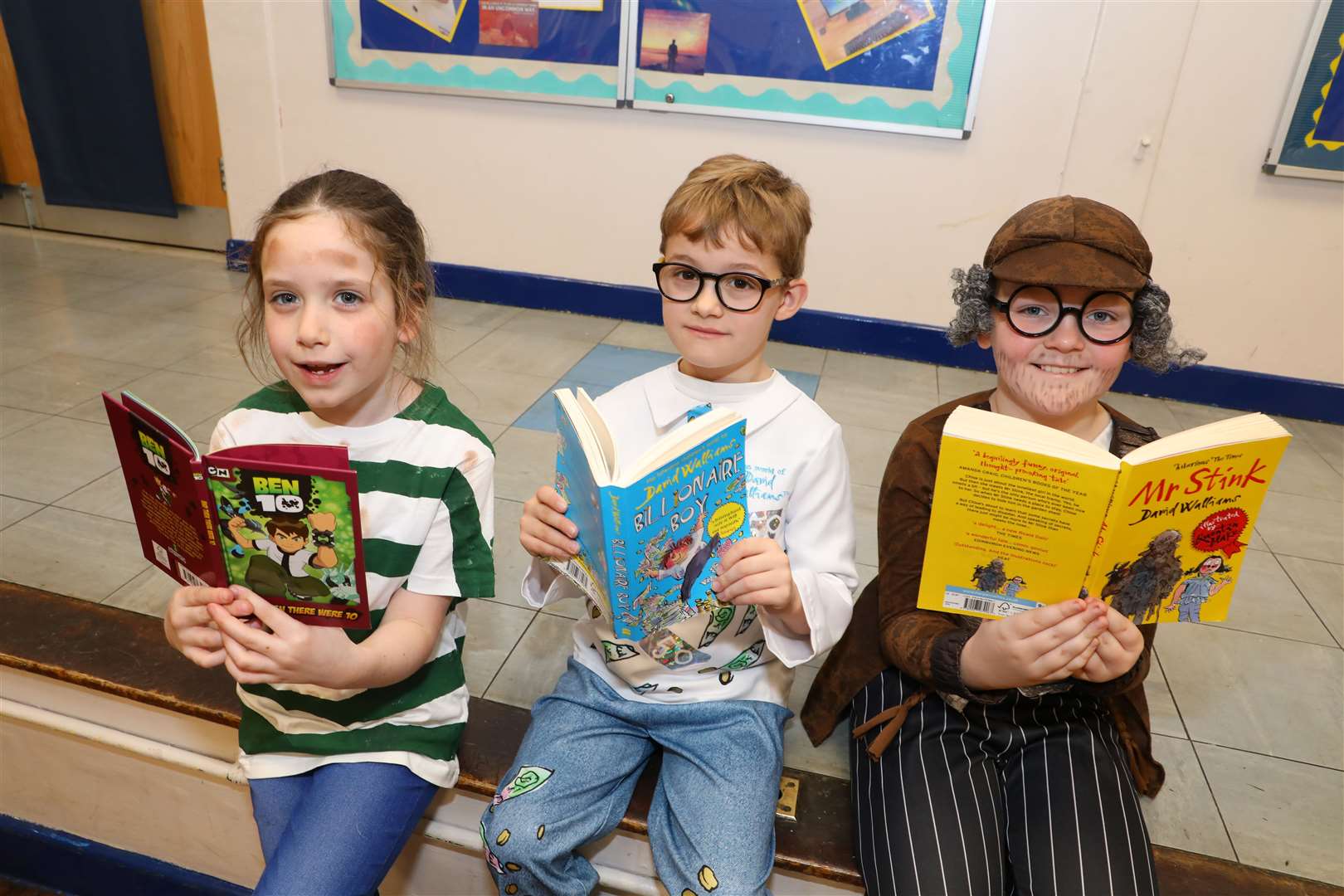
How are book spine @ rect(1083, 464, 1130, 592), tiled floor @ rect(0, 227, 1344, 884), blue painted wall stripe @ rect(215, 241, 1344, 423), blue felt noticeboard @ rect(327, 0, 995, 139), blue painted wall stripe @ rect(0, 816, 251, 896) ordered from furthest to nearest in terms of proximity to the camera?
blue painted wall stripe @ rect(215, 241, 1344, 423) < blue felt noticeboard @ rect(327, 0, 995, 139) < blue painted wall stripe @ rect(0, 816, 251, 896) < tiled floor @ rect(0, 227, 1344, 884) < book spine @ rect(1083, 464, 1130, 592)

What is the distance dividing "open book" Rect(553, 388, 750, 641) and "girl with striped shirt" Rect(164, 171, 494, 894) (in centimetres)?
19

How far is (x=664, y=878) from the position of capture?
1010 millimetres

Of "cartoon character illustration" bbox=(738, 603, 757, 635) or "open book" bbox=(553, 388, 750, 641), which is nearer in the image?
"open book" bbox=(553, 388, 750, 641)

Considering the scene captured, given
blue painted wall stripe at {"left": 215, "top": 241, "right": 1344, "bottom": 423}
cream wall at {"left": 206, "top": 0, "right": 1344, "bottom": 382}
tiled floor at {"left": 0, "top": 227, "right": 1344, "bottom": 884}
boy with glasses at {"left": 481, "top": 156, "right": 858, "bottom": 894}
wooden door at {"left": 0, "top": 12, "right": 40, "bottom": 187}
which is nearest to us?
boy with glasses at {"left": 481, "top": 156, "right": 858, "bottom": 894}

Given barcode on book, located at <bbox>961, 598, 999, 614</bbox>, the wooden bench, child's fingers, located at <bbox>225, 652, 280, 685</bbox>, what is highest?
barcode on book, located at <bbox>961, 598, 999, 614</bbox>

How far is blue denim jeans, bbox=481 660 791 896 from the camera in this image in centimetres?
99

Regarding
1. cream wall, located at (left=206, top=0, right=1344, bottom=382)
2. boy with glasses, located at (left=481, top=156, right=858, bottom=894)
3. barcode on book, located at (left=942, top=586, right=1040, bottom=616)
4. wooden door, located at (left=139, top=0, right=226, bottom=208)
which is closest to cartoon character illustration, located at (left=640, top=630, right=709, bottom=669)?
boy with glasses, located at (left=481, top=156, right=858, bottom=894)

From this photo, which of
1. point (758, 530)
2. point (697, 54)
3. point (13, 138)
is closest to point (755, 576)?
point (758, 530)

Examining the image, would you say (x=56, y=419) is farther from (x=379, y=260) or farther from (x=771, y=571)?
(x=771, y=571)

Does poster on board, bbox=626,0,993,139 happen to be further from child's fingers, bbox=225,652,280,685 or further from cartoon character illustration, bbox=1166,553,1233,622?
child's fingers, bbox=225,652,280,685

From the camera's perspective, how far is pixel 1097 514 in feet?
2.73

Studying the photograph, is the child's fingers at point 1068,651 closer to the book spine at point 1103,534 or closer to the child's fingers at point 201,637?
the book spine at point 1103,534

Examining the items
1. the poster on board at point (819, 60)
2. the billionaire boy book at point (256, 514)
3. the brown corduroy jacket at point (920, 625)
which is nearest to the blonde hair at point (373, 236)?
the billionaire boy book at point (256, 514)

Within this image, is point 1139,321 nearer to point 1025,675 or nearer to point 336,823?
point 1025,675
